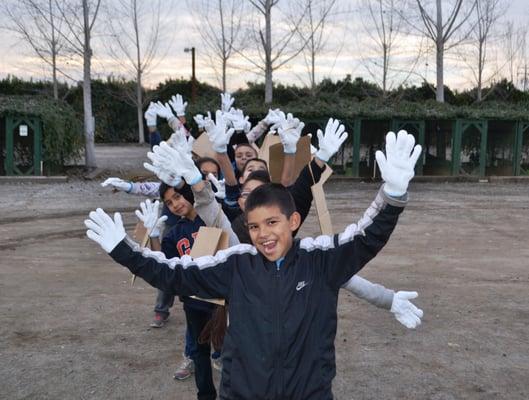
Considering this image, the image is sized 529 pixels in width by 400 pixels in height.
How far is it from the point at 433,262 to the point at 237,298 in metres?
5.59

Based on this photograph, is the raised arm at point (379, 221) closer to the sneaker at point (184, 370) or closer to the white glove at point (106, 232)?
the white glove at point (106, 232)

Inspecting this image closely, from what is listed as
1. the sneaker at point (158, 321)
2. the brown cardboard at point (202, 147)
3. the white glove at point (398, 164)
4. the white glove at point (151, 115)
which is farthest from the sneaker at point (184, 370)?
the white glove at point (151, 115)

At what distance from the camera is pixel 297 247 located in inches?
94.6

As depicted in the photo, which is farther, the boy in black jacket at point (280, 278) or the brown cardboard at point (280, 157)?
the brown cardboard at point (280, 157)

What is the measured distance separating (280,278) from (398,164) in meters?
0.61

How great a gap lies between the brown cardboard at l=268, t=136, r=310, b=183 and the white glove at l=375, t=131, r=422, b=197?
150cm

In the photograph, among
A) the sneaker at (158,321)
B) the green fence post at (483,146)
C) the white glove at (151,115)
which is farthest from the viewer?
the green fence post at (483,146)

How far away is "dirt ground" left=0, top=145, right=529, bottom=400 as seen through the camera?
401 cm

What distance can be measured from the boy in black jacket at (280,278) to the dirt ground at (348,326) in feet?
5.55

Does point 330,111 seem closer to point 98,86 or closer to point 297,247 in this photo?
point 297,247

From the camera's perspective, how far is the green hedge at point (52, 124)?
1681cm

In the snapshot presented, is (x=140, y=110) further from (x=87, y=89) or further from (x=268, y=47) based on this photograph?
(x=87, y=89)

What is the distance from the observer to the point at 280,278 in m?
2.30

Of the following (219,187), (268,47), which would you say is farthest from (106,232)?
(268,47)
